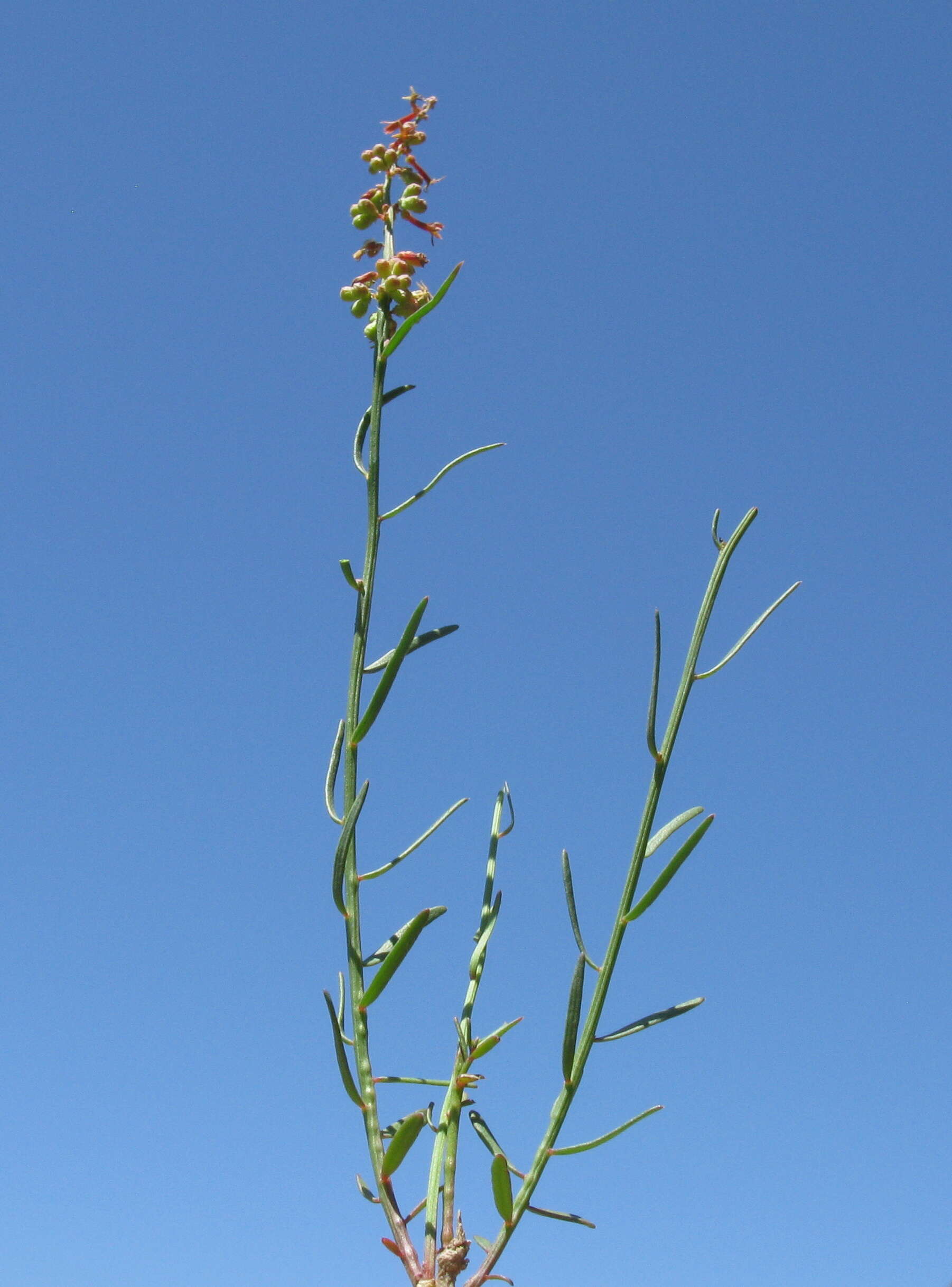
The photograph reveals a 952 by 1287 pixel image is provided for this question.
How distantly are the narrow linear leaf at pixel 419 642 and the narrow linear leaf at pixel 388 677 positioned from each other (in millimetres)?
15

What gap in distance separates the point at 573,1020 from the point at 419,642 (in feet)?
1.61

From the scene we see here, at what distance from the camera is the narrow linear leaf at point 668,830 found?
1.23 m

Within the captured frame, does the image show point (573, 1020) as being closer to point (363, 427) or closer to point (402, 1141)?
point (402, 1141)

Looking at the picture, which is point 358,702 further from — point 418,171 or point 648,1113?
point 418,171

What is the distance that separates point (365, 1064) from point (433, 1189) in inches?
5.7

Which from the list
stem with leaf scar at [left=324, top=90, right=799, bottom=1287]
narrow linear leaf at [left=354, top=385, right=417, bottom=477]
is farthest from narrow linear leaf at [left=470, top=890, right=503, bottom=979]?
narrow linear leaf at [left=354, top=385, right=417, bottom=477]

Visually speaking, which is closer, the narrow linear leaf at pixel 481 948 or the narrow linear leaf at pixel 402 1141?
the narrow linear leaf at pixel 402 1141

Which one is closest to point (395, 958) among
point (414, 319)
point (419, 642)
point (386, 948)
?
point (386, 948)

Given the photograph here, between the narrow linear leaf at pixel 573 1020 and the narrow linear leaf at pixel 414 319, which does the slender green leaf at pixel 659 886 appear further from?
the narrow linear leaf at pixel 414 319

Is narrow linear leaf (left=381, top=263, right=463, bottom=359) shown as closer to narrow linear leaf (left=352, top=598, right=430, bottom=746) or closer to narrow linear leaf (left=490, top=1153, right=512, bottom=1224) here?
narrow linear leaf (left=352, top=598, right=430, bottom=746)

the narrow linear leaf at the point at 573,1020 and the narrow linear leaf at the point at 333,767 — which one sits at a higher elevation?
the narrow linear leaf at the point at 333,767

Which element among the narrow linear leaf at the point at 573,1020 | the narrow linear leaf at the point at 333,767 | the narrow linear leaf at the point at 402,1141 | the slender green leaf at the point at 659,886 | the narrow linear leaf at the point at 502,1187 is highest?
the narrow linear leaf at the point at 333,767

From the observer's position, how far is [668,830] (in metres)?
1.27

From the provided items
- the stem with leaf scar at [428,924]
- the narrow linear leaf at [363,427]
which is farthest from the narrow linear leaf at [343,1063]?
the narrow linear leaf at [363,427]
